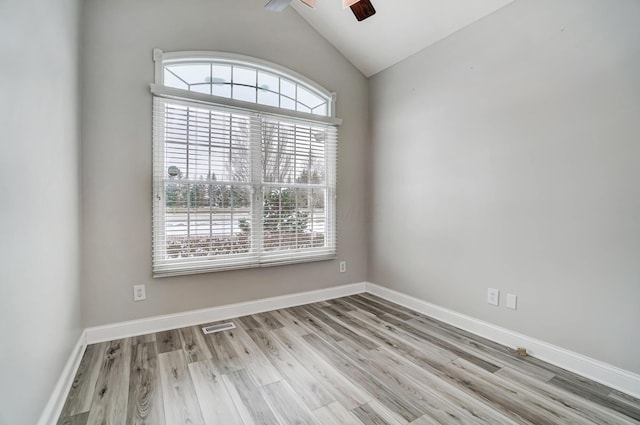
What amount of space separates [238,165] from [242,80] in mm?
862

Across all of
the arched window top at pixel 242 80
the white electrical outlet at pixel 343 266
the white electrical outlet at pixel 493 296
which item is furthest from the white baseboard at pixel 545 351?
the arched window top at pixel 242 80

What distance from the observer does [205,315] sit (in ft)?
9.41

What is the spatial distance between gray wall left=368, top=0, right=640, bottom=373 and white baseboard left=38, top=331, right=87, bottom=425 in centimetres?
289

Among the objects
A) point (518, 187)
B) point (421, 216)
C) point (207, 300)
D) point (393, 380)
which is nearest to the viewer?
point (393, 380)

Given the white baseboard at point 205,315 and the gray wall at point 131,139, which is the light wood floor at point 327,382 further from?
the gray wall at point 131,139

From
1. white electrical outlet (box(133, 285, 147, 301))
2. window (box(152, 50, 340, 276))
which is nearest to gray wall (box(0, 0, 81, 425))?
white electrical outlet (box(133, 285, 147, 301))

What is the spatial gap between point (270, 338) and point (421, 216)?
189 cm

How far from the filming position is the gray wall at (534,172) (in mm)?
1896

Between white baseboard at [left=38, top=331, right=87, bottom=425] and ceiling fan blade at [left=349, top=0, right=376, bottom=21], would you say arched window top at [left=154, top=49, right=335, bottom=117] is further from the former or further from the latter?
white baseboard at [left=38, top=331, right=87, bottom=425]

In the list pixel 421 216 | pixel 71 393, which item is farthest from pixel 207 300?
pixel 421 216

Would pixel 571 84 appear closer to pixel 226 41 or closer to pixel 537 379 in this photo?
pixel 537 379

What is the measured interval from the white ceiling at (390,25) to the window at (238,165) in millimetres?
616

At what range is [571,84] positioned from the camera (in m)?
2.09

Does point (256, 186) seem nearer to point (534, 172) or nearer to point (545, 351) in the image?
point (534, 172)
